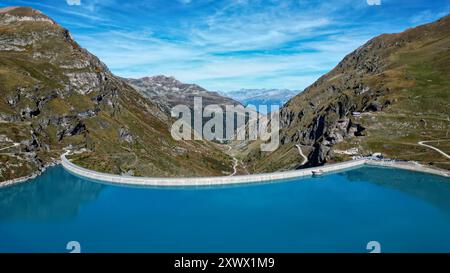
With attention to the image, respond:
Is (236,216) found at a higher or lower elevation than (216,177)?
lower

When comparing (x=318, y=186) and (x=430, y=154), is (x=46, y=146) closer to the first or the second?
(x=318, y=186)

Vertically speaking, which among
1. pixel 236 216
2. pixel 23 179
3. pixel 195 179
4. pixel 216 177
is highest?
pixel 216 177

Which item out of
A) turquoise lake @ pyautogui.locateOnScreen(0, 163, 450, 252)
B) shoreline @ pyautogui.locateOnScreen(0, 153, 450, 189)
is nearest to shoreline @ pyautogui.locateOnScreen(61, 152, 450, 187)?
shoreline @ pyautogui.locateOnScreen(0, 153, 450, 189)

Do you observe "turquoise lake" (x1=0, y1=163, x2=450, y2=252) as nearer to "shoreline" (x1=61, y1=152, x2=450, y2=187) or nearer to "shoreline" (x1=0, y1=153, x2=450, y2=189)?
"shoreline" (x1=0, y1=153, x2=450, y2=189)

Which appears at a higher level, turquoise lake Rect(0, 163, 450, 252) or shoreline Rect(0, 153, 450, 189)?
shoreline Rect(0, 153, 450, 189)

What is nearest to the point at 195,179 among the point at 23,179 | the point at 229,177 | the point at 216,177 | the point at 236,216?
the point at 216,177

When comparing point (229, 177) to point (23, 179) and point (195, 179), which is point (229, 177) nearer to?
point (195, 179)

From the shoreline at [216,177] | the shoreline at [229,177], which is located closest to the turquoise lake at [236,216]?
the shoreline at [216,177]
